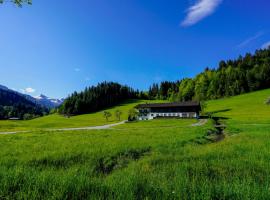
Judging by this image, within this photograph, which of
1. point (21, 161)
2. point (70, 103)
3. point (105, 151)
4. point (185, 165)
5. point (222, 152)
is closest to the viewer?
point (185, 165)

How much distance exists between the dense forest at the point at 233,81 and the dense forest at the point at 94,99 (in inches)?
2088

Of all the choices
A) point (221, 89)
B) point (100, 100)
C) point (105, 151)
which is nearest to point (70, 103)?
point (100, 100)

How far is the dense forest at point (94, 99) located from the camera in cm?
15625

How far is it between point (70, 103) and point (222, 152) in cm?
15445

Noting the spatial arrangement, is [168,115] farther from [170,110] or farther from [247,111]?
[247,111]

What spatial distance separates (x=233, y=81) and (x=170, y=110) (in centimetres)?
7316

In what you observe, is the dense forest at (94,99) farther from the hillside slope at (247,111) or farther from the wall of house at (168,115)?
the hillside slope at (247,111)

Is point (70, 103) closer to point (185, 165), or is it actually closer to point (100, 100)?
point (100, 100)

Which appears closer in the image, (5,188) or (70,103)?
(5,188)

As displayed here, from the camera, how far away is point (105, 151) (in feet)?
51.0

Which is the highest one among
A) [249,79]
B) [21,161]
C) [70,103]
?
[249,79]

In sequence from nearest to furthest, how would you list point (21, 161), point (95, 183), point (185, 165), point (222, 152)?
point (95, 183), point (185, 165), point (21, 161), point (222, 152)

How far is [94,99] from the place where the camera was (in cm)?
16450

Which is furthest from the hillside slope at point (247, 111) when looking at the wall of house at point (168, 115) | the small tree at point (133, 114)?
the small tree at point (133, 114)
